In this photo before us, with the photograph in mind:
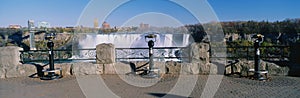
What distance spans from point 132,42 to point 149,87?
450 centimetres

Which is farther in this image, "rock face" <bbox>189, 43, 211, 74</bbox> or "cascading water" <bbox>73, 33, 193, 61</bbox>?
"cascading water" <bbox>73, 33, 193, 61</bbox>

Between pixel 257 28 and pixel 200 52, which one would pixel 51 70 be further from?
pixel 257 28

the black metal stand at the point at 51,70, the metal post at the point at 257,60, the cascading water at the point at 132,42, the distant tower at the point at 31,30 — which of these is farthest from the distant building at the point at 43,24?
the metal post at the point at 257,60

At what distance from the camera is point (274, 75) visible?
7.48 meters

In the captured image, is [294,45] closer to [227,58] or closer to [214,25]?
[227,58]

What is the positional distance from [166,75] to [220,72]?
1.76m

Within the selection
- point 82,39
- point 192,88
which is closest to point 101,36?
point 82,39

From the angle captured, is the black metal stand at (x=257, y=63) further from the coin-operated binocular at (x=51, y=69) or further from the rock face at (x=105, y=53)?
the coin-operated binocular at (x=51, y=69)

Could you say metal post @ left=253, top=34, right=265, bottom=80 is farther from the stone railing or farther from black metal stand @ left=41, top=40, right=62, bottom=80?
black metal stand @ left=41, top=40, right=62, bottom=80

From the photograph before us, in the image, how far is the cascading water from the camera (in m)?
9.00

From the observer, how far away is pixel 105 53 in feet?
26.5

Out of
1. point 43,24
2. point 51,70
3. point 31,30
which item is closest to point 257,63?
point 51,70

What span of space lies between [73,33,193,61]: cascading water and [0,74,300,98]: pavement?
140cm

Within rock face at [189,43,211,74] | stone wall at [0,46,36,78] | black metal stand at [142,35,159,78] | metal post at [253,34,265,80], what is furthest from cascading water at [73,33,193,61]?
metal post at [253,34,265,80]
